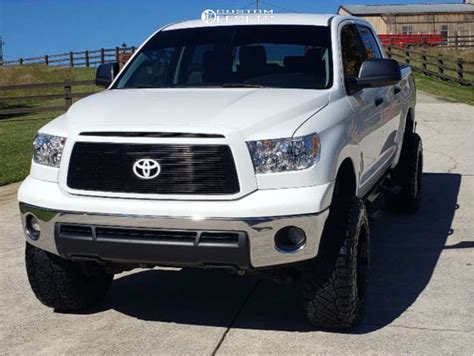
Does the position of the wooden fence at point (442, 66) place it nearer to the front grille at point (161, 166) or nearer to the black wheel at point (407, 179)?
the black wheel at point (407, 179)

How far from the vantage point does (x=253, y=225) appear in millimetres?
3705

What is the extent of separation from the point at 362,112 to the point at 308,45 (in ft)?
2.02

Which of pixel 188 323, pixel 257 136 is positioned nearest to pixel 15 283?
pixel 188 323

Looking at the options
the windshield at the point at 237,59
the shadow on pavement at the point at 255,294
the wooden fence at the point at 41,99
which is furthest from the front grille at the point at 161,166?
the wooden fence at the point at 41,99

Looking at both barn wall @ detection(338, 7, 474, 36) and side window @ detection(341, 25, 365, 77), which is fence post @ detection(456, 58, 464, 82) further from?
barn wall @ detection(338, 7, 474, 36)

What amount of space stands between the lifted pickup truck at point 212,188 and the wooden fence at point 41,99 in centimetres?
1103

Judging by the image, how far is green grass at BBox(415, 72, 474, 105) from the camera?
21.0 m

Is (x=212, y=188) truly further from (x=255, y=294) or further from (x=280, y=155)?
(x=255, y=294)

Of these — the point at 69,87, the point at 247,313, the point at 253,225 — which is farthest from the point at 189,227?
the point at 69,87

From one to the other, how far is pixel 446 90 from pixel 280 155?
Answer: 2107 cm

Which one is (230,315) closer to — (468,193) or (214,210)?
(214,210)

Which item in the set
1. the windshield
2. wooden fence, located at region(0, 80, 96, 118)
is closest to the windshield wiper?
the windshield

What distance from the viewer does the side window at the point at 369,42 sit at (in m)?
6.12

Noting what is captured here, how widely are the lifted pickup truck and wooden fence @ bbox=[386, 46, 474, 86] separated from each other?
17884 mm
